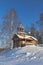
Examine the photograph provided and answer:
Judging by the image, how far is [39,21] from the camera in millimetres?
48625

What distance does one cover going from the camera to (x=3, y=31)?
128 feet

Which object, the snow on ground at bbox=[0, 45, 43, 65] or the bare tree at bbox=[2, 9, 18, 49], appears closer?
the snow on ground at bbox=[0, 45, 43, 65]

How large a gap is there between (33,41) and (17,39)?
4036 millimetres

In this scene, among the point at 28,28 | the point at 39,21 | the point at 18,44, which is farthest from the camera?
the point at 28,28

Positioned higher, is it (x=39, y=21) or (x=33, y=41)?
(x=39, y=21)

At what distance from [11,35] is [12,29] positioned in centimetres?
138

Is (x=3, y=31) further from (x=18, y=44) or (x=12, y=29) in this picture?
(x=18, y=44)

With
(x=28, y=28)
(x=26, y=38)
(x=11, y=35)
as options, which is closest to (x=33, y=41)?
(x=26, y=38)

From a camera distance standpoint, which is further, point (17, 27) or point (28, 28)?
point (28, 28)

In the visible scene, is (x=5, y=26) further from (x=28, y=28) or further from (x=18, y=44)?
(x=28, y=28)

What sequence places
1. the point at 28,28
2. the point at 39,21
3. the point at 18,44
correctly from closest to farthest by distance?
the point at 18,44
the point at 39,21
the point at 28,28

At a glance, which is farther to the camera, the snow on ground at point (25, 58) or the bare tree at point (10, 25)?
the bare tree at point (10, 25)

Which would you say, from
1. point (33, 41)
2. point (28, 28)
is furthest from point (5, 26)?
point (28, 28)

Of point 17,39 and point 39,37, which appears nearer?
point 17,39
